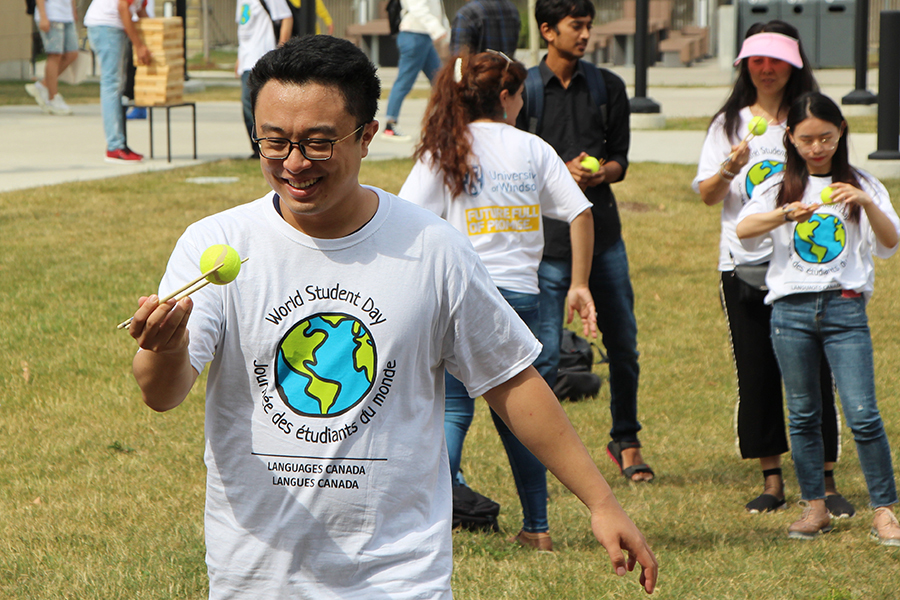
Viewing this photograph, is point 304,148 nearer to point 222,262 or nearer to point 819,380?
point 222,262

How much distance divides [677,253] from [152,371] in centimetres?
777

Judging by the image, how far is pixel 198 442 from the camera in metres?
5.51

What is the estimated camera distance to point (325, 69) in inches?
87.3

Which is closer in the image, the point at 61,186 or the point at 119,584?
the point at 119,584

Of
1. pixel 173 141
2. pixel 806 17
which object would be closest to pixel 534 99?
pixel 173 141

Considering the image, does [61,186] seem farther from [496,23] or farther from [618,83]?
[618,83]

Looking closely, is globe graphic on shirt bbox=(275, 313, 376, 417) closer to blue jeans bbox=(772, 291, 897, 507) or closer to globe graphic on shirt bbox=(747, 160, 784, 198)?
blue jeans bbox=(772, 291, 897, 507)

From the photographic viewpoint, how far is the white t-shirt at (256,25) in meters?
12.4

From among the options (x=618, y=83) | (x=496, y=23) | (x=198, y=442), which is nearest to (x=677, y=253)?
(x=496, y=23)

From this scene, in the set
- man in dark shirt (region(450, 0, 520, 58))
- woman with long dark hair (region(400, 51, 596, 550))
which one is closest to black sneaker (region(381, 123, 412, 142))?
man in dark shirt (region(450, 0, 520, 58))

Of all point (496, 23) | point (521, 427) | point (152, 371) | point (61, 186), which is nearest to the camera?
point (152, 371)

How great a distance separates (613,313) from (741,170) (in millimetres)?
871

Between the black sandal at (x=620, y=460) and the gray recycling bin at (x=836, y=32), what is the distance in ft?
74.4

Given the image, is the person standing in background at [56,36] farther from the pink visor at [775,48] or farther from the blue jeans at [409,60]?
the pink visor at [775,48]
